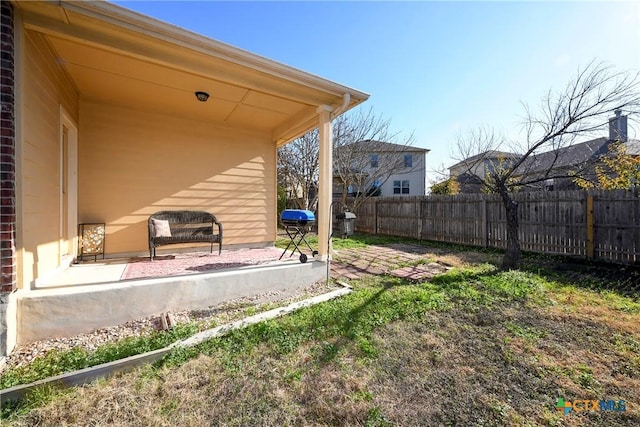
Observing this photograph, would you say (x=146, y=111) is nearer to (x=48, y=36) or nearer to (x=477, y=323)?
(x=48, y=36)

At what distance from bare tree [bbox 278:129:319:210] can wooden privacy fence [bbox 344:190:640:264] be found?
3.85 meters

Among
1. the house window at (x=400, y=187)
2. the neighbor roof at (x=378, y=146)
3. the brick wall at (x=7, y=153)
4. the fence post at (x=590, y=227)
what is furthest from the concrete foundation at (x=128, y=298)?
the house window at (x=400, y=187)

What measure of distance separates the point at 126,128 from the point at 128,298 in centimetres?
341

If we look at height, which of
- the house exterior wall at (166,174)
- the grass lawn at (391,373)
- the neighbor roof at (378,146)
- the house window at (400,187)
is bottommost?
the grass lawn at (391,373)

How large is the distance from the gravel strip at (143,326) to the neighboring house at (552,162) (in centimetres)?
472

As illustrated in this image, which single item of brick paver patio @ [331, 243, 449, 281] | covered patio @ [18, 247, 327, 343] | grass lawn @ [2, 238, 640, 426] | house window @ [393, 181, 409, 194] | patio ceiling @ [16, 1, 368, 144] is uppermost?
house window @ [393, 181, 409, 194]

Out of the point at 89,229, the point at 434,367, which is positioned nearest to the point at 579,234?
the point at 434,367

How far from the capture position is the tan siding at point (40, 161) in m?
2.40

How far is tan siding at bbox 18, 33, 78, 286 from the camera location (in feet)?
7.89

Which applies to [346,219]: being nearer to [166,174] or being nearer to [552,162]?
[166,174]

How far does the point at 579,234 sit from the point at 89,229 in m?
9.53

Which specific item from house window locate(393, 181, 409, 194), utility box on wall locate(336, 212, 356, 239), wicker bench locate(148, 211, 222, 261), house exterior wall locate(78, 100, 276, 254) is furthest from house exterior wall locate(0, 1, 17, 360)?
house window locate(393, 181, 409, 194)

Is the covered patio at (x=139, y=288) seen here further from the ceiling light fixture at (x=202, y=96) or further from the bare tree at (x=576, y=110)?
the bare tree at (x=576, y=110)

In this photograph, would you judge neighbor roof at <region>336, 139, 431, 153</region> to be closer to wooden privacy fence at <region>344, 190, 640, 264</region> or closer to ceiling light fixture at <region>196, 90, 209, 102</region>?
wooden privacy fence at <region>344, 190, 640, 264</region>
